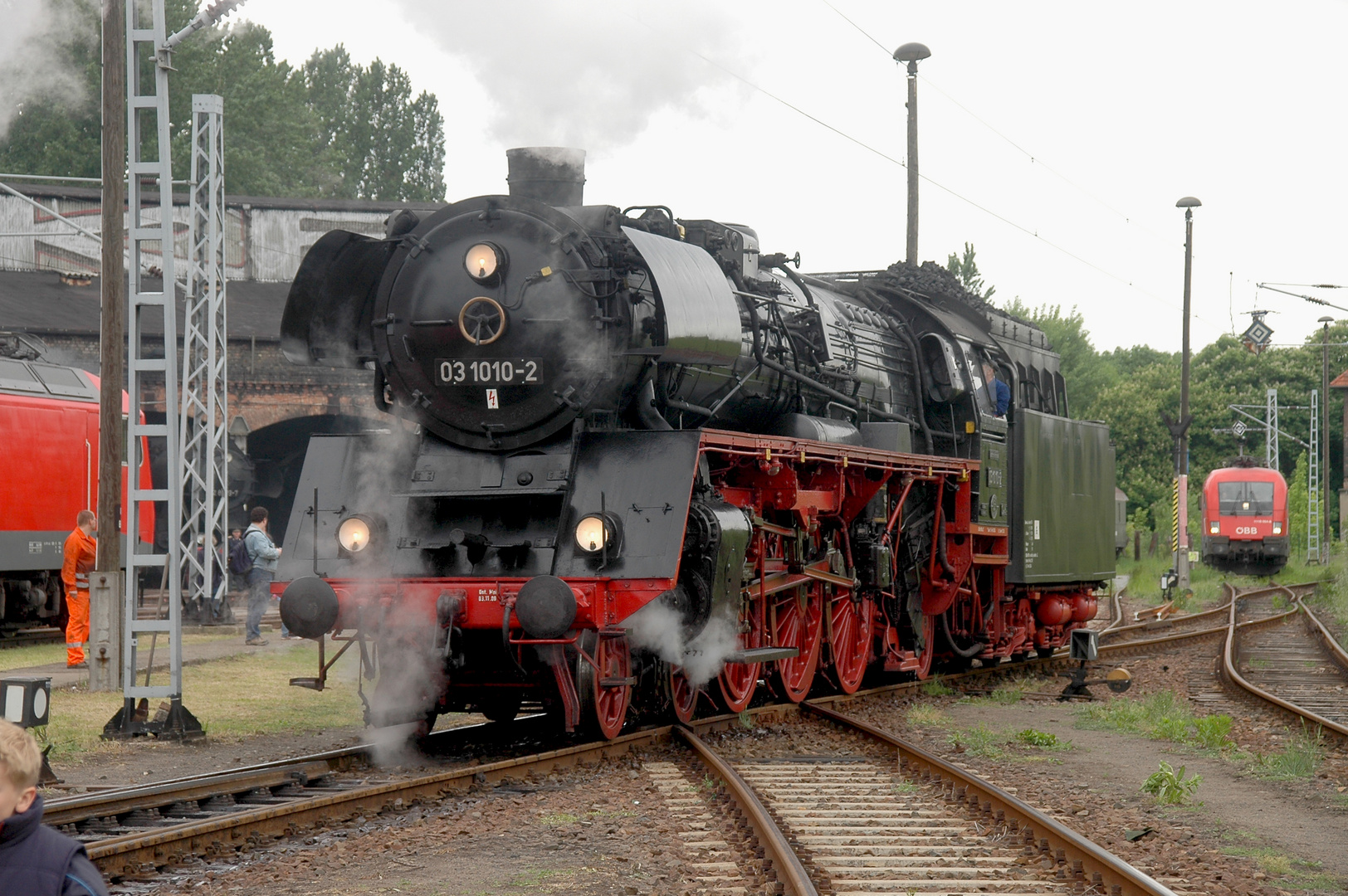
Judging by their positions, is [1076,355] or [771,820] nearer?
[771,820]

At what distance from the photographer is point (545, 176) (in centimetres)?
906

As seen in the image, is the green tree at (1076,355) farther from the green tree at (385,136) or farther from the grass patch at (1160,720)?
the grass patch at (1160,720)

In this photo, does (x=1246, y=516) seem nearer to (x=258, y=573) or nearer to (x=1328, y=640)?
(x=1328, y=640)

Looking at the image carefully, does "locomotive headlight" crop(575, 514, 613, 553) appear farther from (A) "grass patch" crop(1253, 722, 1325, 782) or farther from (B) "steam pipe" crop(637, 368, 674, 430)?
(A) "grass patch" crop(1253, 722, 1325, 782)

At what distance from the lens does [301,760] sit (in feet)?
26.3

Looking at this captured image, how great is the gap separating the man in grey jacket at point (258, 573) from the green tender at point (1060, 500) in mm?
8452

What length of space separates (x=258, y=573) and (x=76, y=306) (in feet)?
48.0

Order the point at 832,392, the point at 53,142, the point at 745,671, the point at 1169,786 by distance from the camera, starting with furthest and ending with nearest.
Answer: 1. the point at 53,142
2. the point at 832,392
3. the point at 745,671
4. the point at 1169,786

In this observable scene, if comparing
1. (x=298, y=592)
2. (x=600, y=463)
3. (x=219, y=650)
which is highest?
(x=600, y=463)

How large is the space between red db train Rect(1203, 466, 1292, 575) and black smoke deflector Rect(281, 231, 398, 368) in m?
33.4

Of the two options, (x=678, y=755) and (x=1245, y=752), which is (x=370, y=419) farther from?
(x=1245, y=752)

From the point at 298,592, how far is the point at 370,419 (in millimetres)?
2623

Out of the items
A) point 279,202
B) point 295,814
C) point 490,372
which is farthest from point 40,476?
point 279,202

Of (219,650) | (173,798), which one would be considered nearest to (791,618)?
(173,798)
